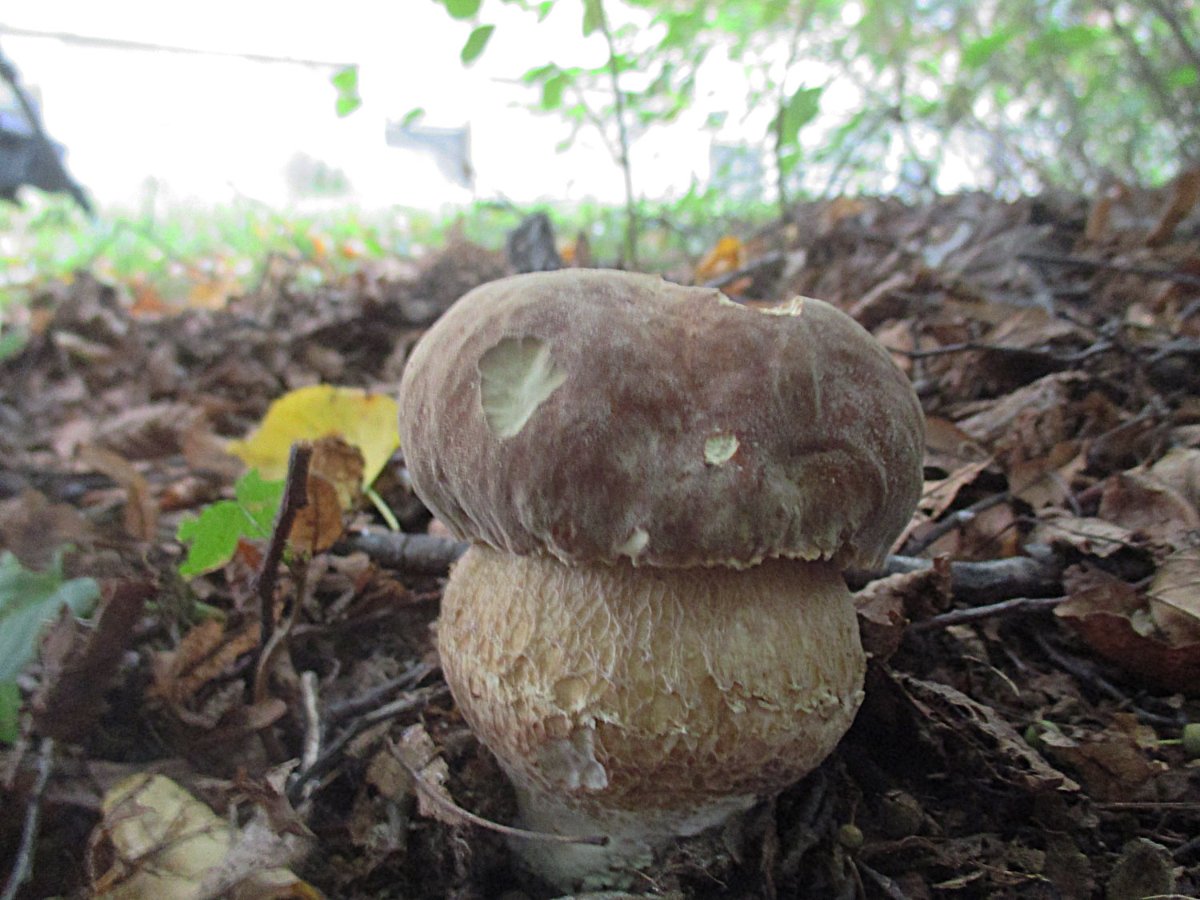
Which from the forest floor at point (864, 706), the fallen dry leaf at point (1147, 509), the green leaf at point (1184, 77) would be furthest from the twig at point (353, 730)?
the green leaf at point (1184, 77)

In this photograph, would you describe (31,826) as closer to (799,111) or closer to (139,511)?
(139,511)

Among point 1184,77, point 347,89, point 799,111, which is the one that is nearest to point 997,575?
point 799,111

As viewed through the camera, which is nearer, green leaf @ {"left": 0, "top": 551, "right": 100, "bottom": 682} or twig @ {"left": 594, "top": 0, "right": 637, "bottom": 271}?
green leaf @ {"left": 0, "top": 551, "right": 100, "bottom": 682}

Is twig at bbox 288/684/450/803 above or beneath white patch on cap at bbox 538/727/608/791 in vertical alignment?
beneath

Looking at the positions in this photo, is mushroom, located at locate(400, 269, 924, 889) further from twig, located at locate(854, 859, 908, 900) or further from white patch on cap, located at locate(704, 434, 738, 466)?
twig, located at locate(854, 859, 908, 900)

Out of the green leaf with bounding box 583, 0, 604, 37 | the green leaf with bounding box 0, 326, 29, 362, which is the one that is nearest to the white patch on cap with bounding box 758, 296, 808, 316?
the green leaf with bounding box 583, 0, 604, 37

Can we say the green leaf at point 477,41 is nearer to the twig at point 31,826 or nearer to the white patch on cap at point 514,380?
the white patch on cap at point 514,380

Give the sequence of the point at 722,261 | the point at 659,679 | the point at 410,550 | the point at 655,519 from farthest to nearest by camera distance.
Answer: the point at 722,261 → the point at 410,550 → the point at 659,679 → the point at 655,519

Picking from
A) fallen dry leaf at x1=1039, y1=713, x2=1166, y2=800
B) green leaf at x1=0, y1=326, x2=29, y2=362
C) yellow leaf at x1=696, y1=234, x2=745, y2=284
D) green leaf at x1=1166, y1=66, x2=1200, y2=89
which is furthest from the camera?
green leaf at x1=1166, y1=66, x2=1200, y2=89
